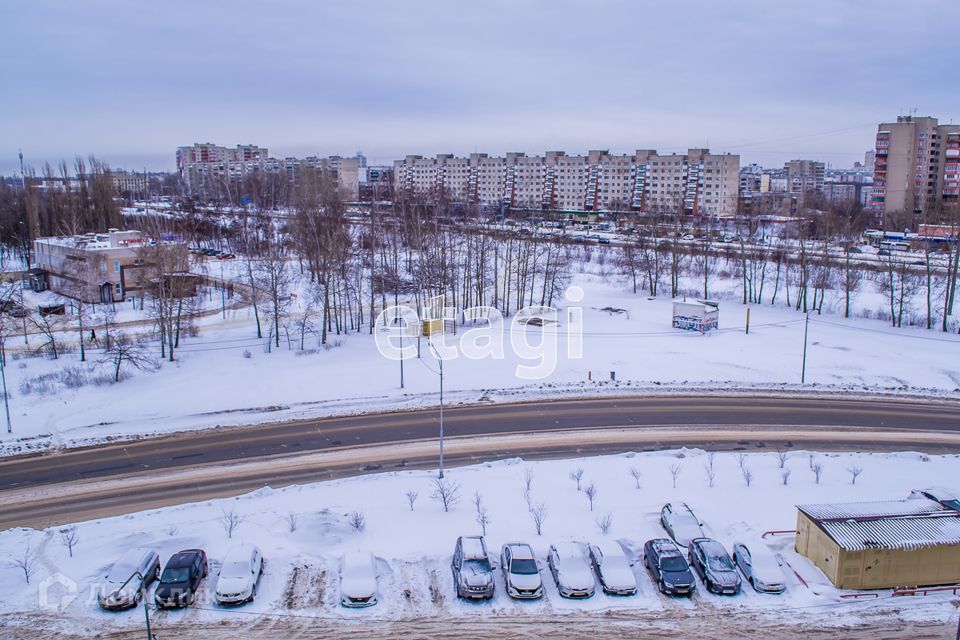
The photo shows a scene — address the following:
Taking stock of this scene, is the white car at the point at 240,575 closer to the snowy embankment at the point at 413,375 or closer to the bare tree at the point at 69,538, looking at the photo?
the bare tree at the point at 69,538

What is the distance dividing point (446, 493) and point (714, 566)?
6.02 meters

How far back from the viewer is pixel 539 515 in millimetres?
14805

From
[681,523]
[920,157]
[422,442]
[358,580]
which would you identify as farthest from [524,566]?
[920,157]

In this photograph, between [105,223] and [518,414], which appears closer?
[518,414]

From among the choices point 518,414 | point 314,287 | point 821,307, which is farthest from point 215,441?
point 821,307

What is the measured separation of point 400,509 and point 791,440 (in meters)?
11.5

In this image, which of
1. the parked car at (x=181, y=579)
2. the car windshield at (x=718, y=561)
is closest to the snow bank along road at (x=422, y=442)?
the parked car at (x=181, y=579)

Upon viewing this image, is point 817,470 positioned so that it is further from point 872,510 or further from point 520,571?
point 520,571

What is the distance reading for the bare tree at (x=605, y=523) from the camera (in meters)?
14.5

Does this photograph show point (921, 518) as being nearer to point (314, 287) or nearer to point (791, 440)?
point (791, 440)

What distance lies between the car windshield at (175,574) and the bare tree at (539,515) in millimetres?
6676

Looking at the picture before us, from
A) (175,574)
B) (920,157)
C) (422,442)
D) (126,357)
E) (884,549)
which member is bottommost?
(422,442)

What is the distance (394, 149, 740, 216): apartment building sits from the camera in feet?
274

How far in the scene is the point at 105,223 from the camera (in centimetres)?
Answer: 6266
